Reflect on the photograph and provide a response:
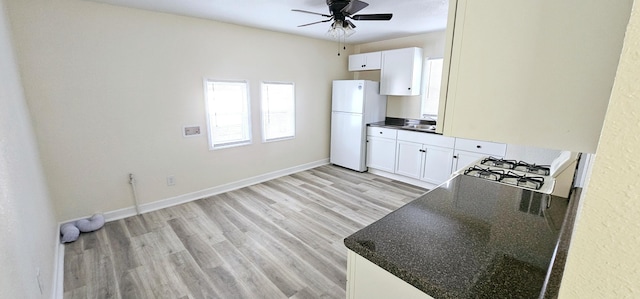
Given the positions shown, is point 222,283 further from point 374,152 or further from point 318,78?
point 318,78

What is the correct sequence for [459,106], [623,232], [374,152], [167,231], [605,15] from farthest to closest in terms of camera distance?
1. [374,152]
2. [167,231]
3. [459,106]
4. [605,15]
5. [623,232]

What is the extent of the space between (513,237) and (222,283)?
1.99m

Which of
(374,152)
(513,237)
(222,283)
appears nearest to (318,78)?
(374,152)

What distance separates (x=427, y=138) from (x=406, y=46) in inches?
66.9

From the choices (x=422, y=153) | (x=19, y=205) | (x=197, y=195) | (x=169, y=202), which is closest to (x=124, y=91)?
(x=169, y=202)

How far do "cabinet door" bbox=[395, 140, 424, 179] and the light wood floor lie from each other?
408mm

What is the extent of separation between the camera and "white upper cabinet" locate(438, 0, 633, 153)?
0.52 meters

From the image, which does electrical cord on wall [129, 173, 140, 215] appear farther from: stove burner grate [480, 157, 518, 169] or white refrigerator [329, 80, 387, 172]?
stove burner grate [480, 157, 518, 169]

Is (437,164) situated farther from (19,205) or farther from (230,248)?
(19,205)

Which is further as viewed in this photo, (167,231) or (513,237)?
(167,231)

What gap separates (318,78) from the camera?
15.9 feet

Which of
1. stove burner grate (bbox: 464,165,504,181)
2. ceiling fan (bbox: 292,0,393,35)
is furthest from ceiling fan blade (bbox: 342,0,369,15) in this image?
stove burner grate (bbox: 464,165,504,181)

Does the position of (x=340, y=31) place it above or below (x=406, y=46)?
above

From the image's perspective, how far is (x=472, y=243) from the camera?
1.06 metres
